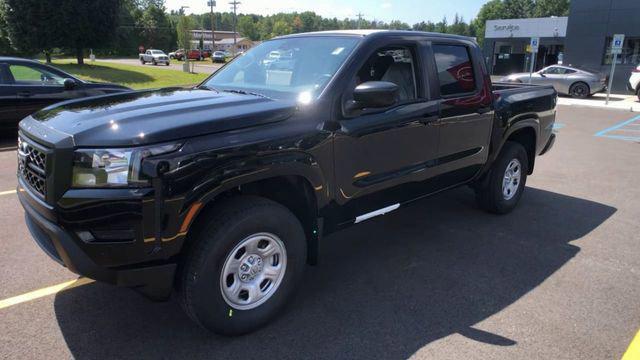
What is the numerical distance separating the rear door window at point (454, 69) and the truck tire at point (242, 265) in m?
2.08

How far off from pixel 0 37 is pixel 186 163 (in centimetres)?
4504

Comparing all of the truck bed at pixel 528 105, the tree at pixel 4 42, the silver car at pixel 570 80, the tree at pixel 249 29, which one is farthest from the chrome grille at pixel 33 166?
the tree at pixel 249 29

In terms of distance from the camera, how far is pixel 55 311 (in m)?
3.31

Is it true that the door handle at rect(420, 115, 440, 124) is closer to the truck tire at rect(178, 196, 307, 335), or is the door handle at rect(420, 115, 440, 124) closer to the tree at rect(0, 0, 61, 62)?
the truck tire at rect(178, 196, 307, 335)

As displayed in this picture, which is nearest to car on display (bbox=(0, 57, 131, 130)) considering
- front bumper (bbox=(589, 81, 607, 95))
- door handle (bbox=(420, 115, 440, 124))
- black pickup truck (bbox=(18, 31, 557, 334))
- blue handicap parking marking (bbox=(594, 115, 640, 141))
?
black pickup truck (bbox=(18, 31, 557, 334))

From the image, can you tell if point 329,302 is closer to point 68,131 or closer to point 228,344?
point 228,344

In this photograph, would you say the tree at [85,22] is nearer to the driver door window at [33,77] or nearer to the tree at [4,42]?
the tree at [4,42]

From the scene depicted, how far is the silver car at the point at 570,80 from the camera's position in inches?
866

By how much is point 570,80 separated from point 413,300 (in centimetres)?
2222

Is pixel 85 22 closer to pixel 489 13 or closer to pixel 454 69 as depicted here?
pixel 454 69

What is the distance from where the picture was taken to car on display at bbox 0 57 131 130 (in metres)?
8.55

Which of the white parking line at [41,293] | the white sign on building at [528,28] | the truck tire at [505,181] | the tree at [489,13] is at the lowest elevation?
the white parking line at [41,293]

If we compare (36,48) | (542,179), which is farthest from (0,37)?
(542,179)

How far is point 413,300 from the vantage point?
11.8 ft
